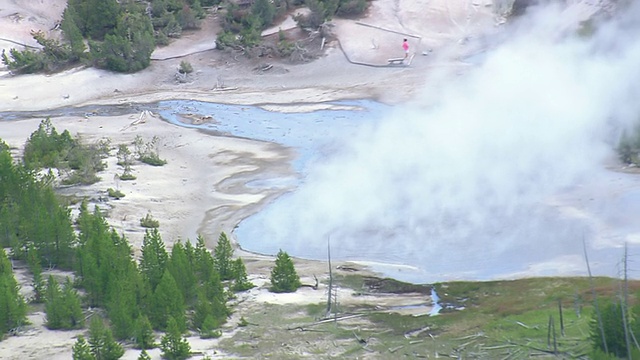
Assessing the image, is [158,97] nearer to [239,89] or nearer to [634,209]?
[239,89]

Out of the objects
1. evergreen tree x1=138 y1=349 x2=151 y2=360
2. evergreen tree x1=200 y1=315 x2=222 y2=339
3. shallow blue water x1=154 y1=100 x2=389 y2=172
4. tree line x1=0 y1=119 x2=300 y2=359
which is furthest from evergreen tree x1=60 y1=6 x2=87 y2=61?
evergreen tree x1=138 y1=349 x2=151 y2=360

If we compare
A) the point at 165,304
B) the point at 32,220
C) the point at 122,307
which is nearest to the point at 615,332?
the point at 165,304

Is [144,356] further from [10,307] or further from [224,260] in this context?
[224,260]

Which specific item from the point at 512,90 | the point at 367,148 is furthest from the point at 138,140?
the point at 512,90

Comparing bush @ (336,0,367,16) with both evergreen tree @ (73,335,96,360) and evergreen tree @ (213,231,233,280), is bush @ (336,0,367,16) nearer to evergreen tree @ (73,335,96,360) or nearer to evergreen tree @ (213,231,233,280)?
evergreen tree @ (213,231,233,280)

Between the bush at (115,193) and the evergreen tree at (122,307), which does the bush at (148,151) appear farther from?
the evergreen tree at (122,307)

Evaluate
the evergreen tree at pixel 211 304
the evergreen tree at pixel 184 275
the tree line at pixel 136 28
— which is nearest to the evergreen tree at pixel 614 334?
the evergreen tree at pixel 211 304
